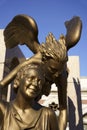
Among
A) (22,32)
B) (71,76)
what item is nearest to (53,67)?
(22,32)

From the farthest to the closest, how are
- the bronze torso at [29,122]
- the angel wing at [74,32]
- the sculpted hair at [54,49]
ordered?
the angel wing at [74,32], the sculpted hair at [54,49], the bronze torso at [29,122]

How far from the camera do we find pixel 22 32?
A: 203cm

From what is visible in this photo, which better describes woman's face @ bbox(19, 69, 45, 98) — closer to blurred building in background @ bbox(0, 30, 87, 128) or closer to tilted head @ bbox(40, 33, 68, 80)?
tilted head @ bbox(40, 33, 68, 80)

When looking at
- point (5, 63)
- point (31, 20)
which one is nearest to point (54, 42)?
point (31, 20)

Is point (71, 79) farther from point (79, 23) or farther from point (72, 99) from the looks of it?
point (79, 23)

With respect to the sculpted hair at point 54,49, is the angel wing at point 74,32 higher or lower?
higher

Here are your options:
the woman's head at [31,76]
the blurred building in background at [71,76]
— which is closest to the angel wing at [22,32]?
the blurred building in background at [71,76]

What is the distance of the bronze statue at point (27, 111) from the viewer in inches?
39.8

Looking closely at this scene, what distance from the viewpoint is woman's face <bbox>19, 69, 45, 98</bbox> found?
103cm

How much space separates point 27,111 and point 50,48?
Answer: 0.53 meters

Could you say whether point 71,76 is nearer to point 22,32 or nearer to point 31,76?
point 22,32

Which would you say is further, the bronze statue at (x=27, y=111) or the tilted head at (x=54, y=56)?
the tilted head at (x=54, y=56)

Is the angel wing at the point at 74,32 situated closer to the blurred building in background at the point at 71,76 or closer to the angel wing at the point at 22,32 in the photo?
the angel wing at the point at 22,32

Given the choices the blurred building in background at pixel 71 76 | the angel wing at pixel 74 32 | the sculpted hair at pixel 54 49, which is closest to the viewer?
the sculpted hair at pixel 54 49
